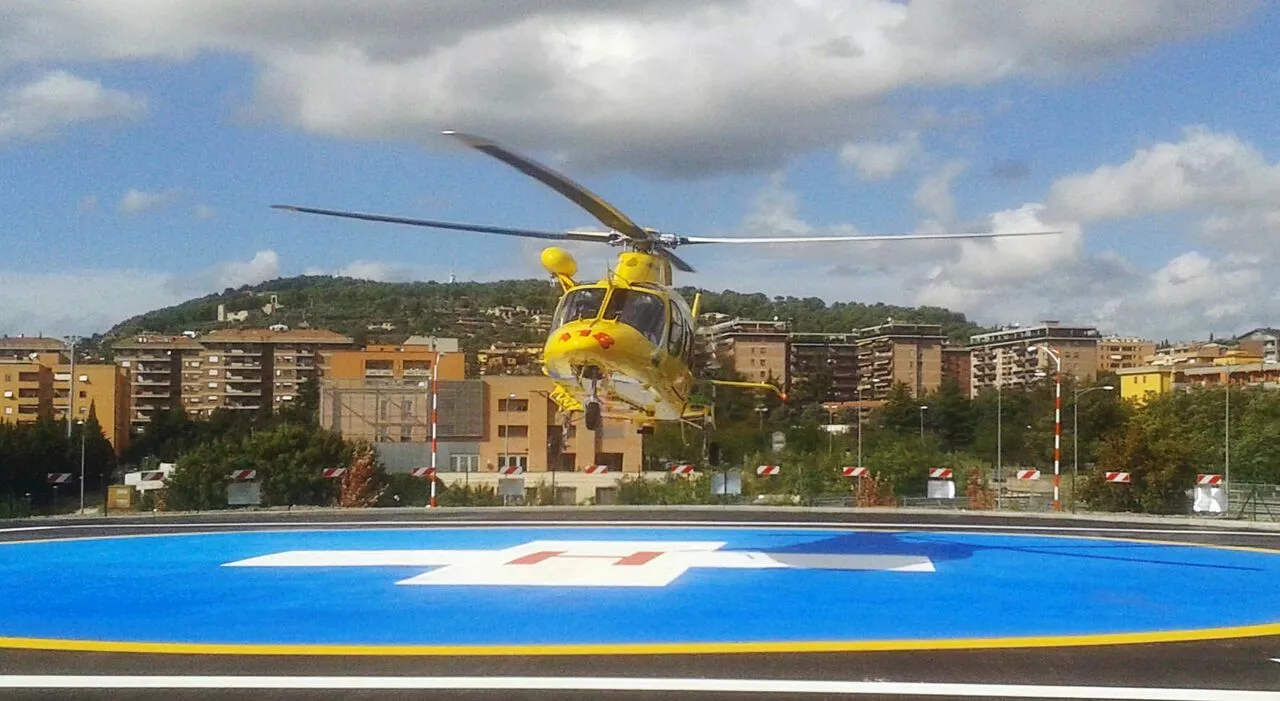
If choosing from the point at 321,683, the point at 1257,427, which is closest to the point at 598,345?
the point at 321,683

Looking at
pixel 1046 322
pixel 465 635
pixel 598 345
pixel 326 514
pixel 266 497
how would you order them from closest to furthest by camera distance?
1. pixel 465 635
2. pixel 598 345
3. pixel 326 514
4. pixel 266 497
5. pixel 1046 322

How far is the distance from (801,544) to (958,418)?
215ft

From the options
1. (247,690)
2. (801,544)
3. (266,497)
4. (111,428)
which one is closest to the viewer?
(247,690)

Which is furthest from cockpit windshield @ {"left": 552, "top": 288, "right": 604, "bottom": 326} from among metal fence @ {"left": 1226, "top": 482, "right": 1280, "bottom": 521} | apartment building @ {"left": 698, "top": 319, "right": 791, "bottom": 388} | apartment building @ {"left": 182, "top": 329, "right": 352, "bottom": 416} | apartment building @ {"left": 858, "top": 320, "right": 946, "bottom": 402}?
apartment building @ {"left": 182, "top": 329, "right": 352, "bottom": 416}

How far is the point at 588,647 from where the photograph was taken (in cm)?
1249

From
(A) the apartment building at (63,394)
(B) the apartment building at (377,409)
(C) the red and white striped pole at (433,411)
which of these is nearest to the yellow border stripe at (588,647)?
(C) the red and white striped pole at (433,411)

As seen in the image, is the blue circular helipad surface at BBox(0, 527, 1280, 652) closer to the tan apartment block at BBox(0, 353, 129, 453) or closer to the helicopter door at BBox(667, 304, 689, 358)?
the helicopter door at BBox(667, 304, 689, 358)

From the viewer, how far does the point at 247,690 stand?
10.4 metres

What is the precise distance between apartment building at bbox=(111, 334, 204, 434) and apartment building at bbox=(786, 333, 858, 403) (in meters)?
98.7

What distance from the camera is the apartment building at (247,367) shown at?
522ft

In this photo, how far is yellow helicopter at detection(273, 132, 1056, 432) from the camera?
17297mm

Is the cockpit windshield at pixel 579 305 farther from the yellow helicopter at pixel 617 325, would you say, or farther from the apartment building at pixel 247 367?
the apartment building at pixel 247 367

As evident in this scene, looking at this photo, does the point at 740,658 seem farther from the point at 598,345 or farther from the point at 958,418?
the point at 958,418

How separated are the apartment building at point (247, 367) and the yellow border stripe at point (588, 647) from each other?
14900 centimetres
